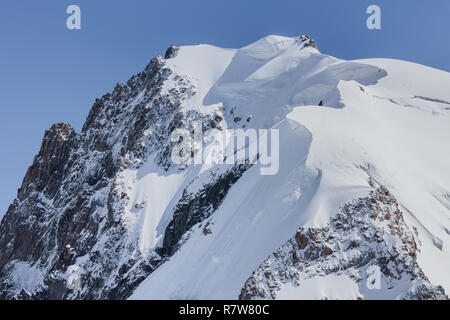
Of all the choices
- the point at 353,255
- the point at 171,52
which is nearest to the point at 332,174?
the point at 353,255

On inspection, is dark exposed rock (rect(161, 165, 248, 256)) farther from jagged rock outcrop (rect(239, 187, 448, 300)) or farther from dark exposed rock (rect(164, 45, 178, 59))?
dark exposed rock (rect(164, 45, 178, 59))

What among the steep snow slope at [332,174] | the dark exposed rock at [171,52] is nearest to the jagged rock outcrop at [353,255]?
the steep snow slope at [332,174]

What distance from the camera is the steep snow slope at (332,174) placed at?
71.1m

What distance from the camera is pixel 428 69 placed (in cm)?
11969

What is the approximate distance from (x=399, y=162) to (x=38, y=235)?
82.4 metres

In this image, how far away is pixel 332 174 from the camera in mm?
75750

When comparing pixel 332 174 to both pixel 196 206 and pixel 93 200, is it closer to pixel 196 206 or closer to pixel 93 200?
pixel 196 206

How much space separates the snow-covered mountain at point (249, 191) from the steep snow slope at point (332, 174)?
284 millimetres

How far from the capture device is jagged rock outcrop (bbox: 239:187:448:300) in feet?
198

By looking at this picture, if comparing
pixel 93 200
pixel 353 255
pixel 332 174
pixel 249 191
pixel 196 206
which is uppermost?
pixel 332 174

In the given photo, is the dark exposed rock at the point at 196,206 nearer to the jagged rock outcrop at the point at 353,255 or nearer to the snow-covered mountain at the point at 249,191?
the snow-covered mountain at the point at 249,191

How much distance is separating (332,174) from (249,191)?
610 inches
